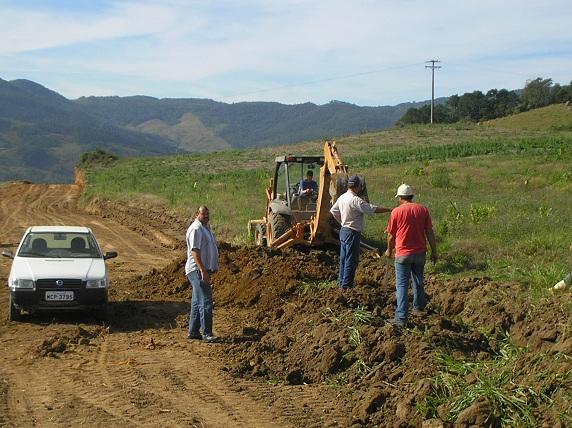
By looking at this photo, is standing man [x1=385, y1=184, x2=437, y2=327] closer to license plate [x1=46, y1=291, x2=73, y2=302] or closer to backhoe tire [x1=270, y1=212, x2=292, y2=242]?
license plate [x1=46, y1=291, x2=73, y2=302]

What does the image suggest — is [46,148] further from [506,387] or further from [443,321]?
[506,387]

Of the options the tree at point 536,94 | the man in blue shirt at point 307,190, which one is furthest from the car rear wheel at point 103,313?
the tree at point 536,94

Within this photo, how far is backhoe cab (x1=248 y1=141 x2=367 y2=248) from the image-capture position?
15.0 meters

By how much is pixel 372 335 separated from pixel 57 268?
5.53 metres

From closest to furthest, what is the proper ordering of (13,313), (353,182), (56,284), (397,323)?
(397,323)
(56,284)
(13,313)
(353,182)

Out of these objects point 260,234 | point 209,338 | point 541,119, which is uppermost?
point 541,119

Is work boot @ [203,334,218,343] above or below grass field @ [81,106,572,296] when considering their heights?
below

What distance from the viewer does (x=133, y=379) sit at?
8938 mm

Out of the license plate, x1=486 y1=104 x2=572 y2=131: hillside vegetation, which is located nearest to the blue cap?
the license plate

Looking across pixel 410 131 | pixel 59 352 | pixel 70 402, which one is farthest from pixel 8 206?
pixel 410 131

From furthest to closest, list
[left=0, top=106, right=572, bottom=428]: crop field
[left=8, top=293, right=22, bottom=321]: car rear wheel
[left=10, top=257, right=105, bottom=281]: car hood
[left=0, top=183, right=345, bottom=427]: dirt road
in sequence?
[left=8, top=293, right=22, bottom=321]: car rear wheel, [left=10, top=257, right=105, bottom=281]: car hood, [left=0, top=183, right=345, bottom=427]: dirt road, [left=0, top=106, right=572, bottom=428]: crop field

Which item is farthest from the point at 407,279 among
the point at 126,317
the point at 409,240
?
the point at 126,317

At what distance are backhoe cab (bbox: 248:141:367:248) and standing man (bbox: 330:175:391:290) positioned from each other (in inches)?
58.5

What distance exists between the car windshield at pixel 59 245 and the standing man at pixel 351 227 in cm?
398
